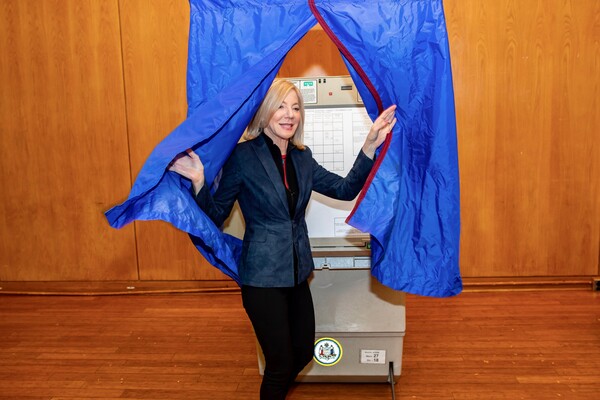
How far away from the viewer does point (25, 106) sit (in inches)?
144

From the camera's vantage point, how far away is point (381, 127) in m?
1.80

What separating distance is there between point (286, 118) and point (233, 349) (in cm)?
147

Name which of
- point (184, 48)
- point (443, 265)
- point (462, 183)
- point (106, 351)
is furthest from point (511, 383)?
point (184, 48)

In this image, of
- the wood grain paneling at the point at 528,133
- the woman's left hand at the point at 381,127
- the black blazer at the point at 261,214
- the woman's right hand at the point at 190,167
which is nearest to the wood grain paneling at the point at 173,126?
the wood grain paneling at the point at 528,133

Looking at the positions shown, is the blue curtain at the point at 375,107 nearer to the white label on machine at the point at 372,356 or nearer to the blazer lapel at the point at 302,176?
the blazer lapel at the point at 302,176

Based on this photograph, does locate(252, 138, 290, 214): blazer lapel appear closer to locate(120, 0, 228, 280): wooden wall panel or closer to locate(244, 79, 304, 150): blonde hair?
locate(244, 79, 304, 150): blonde hair

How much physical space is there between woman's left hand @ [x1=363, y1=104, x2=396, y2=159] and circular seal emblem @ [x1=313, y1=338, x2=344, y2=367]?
88 centimetres

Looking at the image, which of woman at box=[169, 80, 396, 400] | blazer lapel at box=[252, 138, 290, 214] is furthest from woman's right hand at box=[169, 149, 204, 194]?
blazer lapel at box=[252, 138, 290, 214]

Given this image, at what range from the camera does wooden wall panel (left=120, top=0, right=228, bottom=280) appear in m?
3.51

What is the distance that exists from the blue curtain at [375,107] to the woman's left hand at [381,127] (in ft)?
0.08

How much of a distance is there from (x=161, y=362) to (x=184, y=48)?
6.52 feet

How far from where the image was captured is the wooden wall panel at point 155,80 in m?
3.51

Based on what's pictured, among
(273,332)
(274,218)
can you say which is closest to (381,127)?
(274,218)

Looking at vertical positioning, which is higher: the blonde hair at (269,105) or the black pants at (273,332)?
the blonde hair at (269,105)
